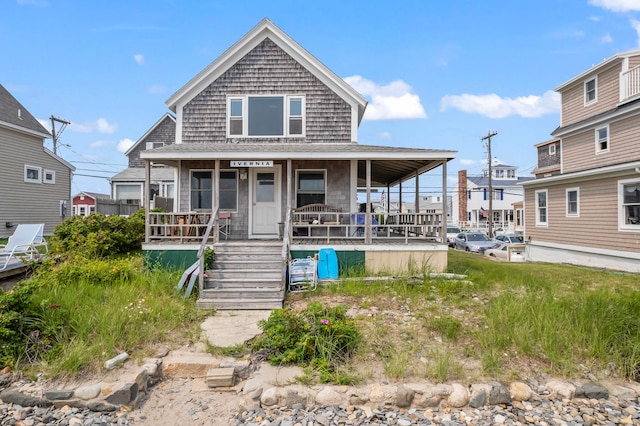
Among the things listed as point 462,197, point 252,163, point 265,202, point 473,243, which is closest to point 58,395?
point 252,163

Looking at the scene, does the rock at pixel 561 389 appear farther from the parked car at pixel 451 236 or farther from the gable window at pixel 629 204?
the parked car at pixel 451 236

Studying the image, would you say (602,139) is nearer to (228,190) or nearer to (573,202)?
(573,202)

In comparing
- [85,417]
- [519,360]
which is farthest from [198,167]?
[519,360]

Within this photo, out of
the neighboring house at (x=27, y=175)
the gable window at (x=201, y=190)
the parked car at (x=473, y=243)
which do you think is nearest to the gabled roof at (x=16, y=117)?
the neighboring house at (x=27, y=175)

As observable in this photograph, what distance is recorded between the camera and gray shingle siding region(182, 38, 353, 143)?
463 inches

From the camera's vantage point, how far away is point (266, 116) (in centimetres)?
1188

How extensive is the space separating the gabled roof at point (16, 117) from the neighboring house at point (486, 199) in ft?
131

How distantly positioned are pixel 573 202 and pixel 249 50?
15459 millimetres

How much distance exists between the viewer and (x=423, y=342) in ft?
17.1

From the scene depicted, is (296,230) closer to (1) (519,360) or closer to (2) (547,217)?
(1) (519,360)

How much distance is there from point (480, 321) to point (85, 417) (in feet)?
18.7

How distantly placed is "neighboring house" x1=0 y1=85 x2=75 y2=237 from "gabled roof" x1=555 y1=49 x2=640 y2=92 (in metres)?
27.0

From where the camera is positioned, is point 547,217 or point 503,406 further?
point 547,217

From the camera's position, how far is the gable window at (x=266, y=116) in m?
11.8
